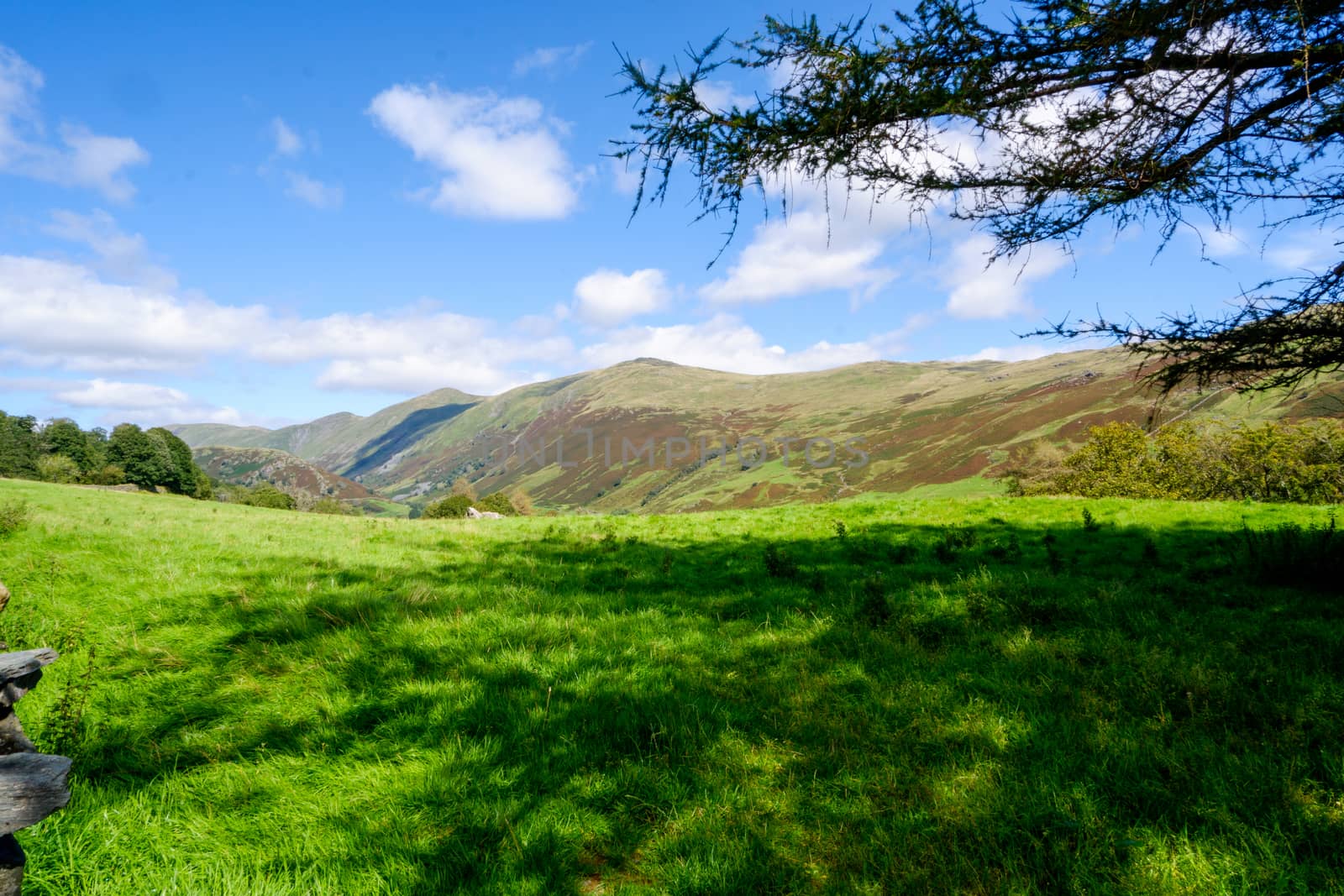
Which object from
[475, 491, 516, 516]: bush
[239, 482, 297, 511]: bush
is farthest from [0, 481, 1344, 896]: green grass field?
[239, 482, 297, 511]: bush

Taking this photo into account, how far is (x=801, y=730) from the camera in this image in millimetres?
4172

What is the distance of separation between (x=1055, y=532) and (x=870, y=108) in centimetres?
952

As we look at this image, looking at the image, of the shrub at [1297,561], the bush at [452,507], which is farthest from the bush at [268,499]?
the shrub at [1297,561]

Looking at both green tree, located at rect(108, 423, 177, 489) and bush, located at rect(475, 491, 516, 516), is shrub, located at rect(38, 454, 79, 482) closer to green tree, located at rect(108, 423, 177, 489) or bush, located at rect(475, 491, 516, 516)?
green tree, located at rect(108, 423, 177, 489)

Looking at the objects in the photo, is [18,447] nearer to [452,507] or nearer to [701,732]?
[452,507]

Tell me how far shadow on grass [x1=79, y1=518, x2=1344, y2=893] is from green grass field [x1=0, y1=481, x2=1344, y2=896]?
2cm

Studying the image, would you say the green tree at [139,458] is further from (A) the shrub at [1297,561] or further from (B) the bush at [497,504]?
(A) the shrub at [1297,561]

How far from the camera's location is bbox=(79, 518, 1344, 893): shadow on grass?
294cm

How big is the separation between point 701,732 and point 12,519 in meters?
16.5

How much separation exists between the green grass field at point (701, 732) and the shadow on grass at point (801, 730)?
0.07ft

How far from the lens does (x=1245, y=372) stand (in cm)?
645

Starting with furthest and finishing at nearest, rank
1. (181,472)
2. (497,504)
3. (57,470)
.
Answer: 1. (181,472)
2. (57,470)
3. (497,504)

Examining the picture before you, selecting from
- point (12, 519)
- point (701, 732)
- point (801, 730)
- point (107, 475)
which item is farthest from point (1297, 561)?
point (107, 475)

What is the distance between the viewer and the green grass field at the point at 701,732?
9.50 ft
